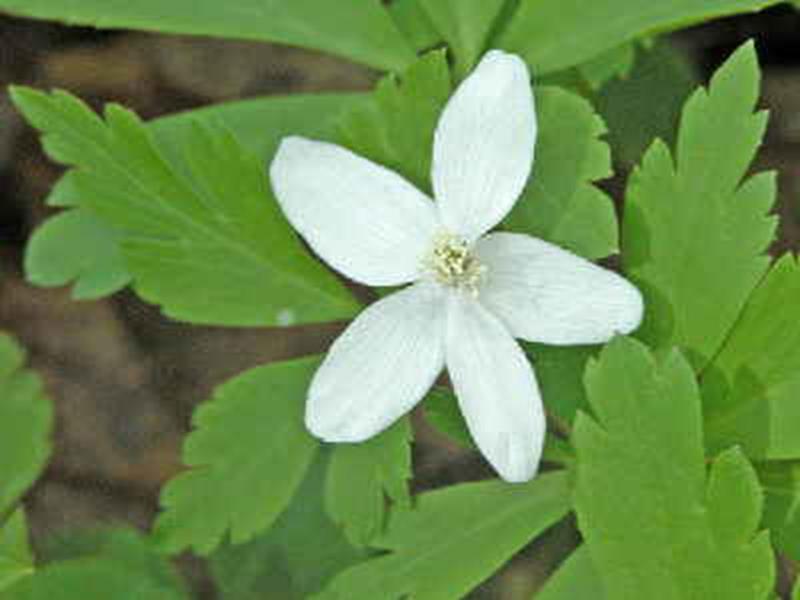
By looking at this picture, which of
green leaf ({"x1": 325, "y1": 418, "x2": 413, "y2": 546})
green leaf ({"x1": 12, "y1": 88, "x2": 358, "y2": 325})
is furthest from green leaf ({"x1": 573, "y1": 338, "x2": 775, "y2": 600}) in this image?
green leaf ({"x1": 12, "y1": 88, "x2": 358, "y2": 325})

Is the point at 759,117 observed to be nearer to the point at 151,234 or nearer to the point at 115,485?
the point at 151,234

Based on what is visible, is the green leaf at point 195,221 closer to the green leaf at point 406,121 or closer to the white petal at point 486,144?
the green leaf at point 406,121

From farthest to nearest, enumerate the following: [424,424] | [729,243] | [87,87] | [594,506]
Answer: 1. [87,87]
2. [424,424]
3. [729,243]
4. [594,506]

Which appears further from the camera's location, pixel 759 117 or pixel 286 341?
pixel 286 341

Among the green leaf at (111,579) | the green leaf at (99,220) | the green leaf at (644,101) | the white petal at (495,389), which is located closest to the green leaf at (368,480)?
the white petal at (495,389)

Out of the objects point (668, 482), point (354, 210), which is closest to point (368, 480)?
point (354, 210)

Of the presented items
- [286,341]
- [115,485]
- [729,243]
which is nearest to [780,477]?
[729,243]

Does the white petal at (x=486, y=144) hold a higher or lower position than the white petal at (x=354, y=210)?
higher
